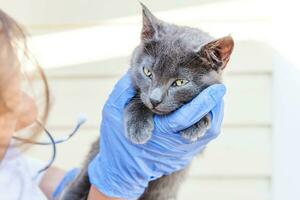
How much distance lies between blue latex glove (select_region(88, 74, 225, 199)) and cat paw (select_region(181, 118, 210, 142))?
0.05 ft

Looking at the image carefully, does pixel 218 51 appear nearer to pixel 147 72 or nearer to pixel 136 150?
pixel 147 72

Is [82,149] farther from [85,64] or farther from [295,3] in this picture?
[295,3]

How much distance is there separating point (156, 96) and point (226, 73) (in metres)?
0.85

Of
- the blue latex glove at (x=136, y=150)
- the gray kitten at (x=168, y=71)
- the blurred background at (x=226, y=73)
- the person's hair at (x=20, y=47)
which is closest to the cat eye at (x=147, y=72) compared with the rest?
the gray kitten at (x=168, y=71)

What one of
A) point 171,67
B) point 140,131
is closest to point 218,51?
point 171,67

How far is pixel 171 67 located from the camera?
4.71ft

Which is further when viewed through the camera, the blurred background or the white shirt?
the blurred background

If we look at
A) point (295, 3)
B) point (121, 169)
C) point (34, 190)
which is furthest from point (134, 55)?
point (295, 3)

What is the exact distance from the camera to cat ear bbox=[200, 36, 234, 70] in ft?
4.40

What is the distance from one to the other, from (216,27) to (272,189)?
62 centimetres

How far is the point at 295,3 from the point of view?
7.27ft

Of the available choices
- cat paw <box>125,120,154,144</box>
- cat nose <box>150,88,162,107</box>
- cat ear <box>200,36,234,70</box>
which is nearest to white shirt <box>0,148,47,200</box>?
cat paw <box>125,120,154,144</box>

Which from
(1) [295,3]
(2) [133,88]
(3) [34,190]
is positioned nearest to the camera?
(2) [133,88]

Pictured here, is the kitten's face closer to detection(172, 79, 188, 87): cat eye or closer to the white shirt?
detection(172, 79, 188, 87): cat eye
